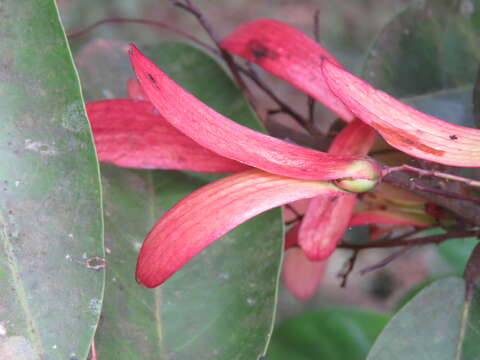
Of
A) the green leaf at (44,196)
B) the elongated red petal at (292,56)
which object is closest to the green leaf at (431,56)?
the elongated red petal at (292,56)

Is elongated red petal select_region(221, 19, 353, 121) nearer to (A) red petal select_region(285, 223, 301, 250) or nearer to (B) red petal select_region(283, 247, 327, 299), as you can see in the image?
(A) red petal select_region(285, 223, 301, 250)

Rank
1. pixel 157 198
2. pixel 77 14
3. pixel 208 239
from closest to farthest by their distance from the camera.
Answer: pixel 208 239 < pixel 157 198 < pixel 77 14

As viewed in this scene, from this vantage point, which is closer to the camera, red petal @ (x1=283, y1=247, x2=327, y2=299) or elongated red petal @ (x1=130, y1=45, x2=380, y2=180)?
elongated red petal @ (x1=130, y1=45, x2=380, y2=180)

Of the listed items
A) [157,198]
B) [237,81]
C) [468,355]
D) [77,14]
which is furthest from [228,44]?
[77,14]

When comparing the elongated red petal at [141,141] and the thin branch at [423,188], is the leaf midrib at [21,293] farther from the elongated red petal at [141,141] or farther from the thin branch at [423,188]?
the thin branch at [423,188]

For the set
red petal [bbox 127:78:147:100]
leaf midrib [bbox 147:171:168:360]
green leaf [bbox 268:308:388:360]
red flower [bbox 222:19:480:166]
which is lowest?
green leaf [bbox 268:308:388:360]

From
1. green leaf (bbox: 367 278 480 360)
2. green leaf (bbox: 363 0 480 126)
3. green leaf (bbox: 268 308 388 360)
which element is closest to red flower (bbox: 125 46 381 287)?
green leaf (bbox: 367 278 480 360)

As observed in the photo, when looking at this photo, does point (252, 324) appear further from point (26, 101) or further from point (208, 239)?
point (26, 101)
